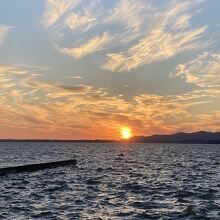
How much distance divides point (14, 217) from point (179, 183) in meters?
28.9

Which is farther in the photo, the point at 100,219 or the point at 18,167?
the point at 18,167

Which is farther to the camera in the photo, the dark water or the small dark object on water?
the small dark object on water

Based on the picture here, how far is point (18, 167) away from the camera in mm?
65562

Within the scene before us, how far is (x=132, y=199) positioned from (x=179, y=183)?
1630cm

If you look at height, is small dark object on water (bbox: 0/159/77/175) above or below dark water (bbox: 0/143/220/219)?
above

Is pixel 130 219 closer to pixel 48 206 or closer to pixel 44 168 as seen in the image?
pixel 48 206

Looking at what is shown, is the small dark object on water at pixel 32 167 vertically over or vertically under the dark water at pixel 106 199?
over

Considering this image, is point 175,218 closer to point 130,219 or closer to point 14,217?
point 130,219

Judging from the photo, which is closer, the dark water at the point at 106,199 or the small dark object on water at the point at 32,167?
the dark water at the point at 106,199

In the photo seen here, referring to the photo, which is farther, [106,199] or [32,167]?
[32,167]

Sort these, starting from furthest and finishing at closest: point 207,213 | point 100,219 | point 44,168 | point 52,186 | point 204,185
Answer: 1. point 44,168
2. point 204,185
3. point 52,186
4. point 207,213
5. point 100,219

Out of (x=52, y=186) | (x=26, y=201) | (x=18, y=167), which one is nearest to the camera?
(x=26, y=201)

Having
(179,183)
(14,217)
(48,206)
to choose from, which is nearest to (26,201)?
(48,206)

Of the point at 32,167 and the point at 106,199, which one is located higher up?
the point at 32,167
